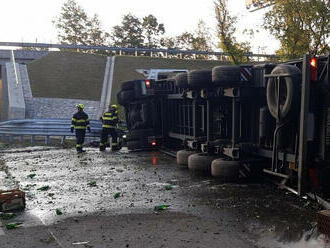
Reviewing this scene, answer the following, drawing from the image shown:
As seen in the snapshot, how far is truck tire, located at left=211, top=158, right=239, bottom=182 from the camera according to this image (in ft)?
A: 21.9

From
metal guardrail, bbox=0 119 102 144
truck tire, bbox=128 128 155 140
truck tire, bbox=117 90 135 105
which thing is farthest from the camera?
metal guardrail, bbox=0 119 102 144

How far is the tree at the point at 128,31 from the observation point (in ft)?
158

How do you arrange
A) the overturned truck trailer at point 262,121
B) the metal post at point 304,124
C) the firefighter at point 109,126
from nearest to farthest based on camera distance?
1. the metal post at point 304,124
2. the overturned truck trailer at point 262,121
3. the firefighter at point 109,126

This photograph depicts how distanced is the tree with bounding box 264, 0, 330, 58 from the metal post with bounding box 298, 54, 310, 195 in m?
13.1

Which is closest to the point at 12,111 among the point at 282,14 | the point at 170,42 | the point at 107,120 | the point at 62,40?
the point at 107,120

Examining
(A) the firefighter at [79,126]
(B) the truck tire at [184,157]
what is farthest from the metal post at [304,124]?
(A) the firefighter at [79,126]

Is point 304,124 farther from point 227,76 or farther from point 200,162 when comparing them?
point 200,162

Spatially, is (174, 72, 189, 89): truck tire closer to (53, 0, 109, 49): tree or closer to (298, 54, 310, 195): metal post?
(298, 54, 310, 195): metal post

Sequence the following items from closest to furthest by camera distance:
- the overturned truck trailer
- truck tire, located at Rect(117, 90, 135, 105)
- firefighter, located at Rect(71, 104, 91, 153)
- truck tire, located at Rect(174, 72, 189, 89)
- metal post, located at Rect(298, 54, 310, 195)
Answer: metal post, located at Rect(298, 54, 310, 195), the overturned truck trailer, truck tire, located at Rect(174, 72, 189, 89), truck tire, located at Rect(117, 90, 135, 105), firefighter, located at Rect(71, 104, 91, 153)

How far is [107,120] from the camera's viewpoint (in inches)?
484

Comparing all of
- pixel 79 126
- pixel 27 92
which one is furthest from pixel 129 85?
pixel 27 92

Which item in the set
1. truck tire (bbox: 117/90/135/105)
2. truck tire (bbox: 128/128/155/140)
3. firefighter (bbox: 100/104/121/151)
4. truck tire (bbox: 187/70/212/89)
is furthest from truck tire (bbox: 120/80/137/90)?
truck tire (bbox: 187/70/212/89)

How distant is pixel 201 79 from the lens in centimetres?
763

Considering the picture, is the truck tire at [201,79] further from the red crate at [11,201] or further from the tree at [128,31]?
the tree at [128,31]
